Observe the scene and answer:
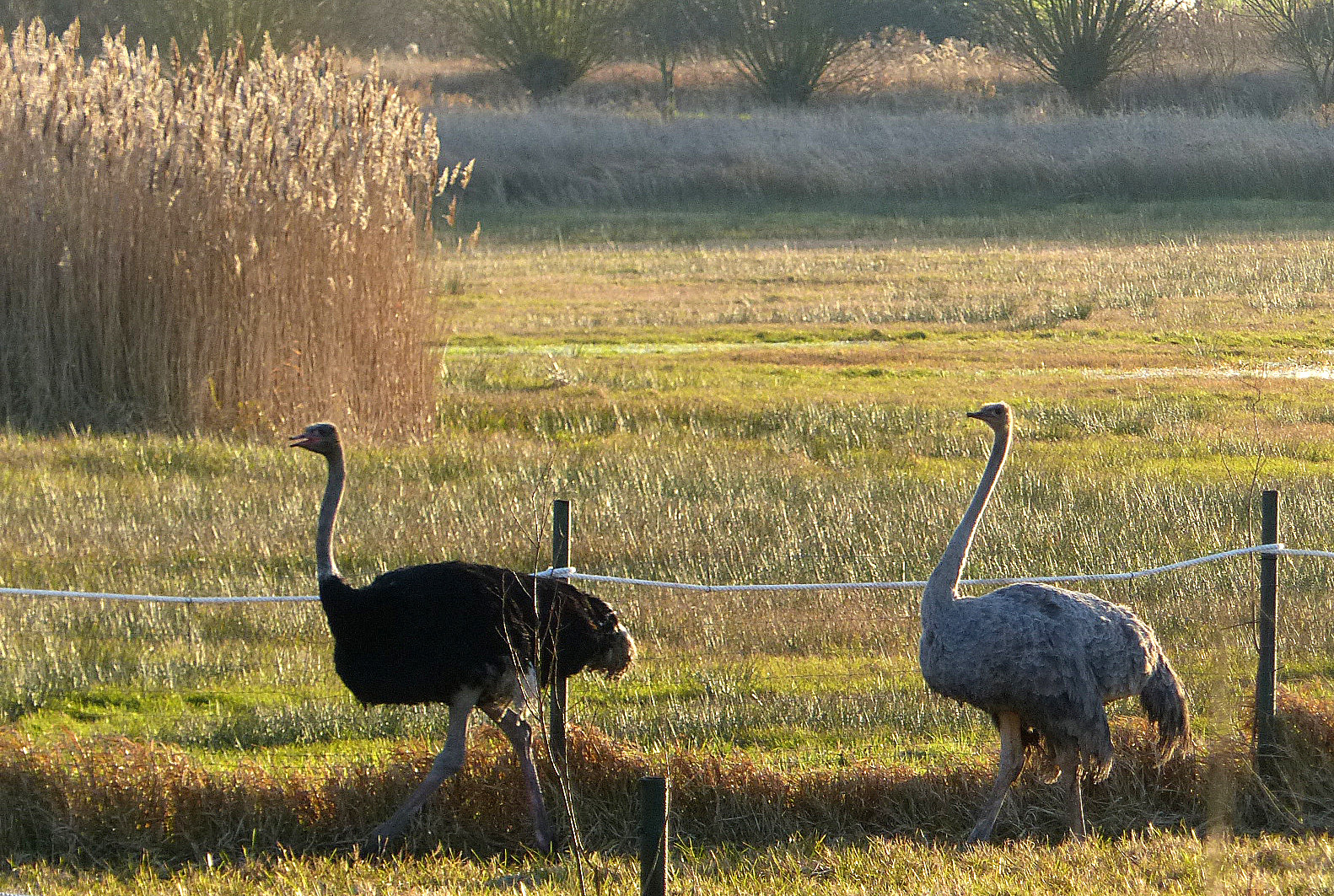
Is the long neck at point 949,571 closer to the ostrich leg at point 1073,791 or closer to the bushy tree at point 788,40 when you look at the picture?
the ostrich leg at point 1073,791

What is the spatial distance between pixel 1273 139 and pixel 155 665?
103 feet

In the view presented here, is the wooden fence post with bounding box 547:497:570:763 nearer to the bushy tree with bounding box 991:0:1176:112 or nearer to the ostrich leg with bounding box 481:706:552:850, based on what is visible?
the ostrich leg with bounding box 481:706:552:850

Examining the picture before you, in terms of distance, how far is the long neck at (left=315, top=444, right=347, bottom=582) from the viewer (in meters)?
6.10

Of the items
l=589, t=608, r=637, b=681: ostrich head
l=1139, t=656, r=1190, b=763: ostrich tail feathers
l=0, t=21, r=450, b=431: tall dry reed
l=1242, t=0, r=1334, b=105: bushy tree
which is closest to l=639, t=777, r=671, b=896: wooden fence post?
l=589, t=608, r=637, b=681: ostrich head

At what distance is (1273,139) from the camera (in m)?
34.8

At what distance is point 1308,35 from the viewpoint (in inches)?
1725

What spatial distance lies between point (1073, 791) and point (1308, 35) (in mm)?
42136

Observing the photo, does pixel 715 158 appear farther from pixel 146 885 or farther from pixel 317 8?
pixel 146 885

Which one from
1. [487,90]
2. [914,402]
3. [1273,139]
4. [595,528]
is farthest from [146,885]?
[487,90]

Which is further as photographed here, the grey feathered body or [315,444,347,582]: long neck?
[315,444,347,582]: long neck

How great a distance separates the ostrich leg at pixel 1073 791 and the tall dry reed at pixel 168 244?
866 centimetres

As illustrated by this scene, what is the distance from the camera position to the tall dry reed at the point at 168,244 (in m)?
13.4

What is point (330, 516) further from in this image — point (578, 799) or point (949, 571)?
point (949, 571)

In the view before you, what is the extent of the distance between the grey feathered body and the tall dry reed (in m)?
8.53
